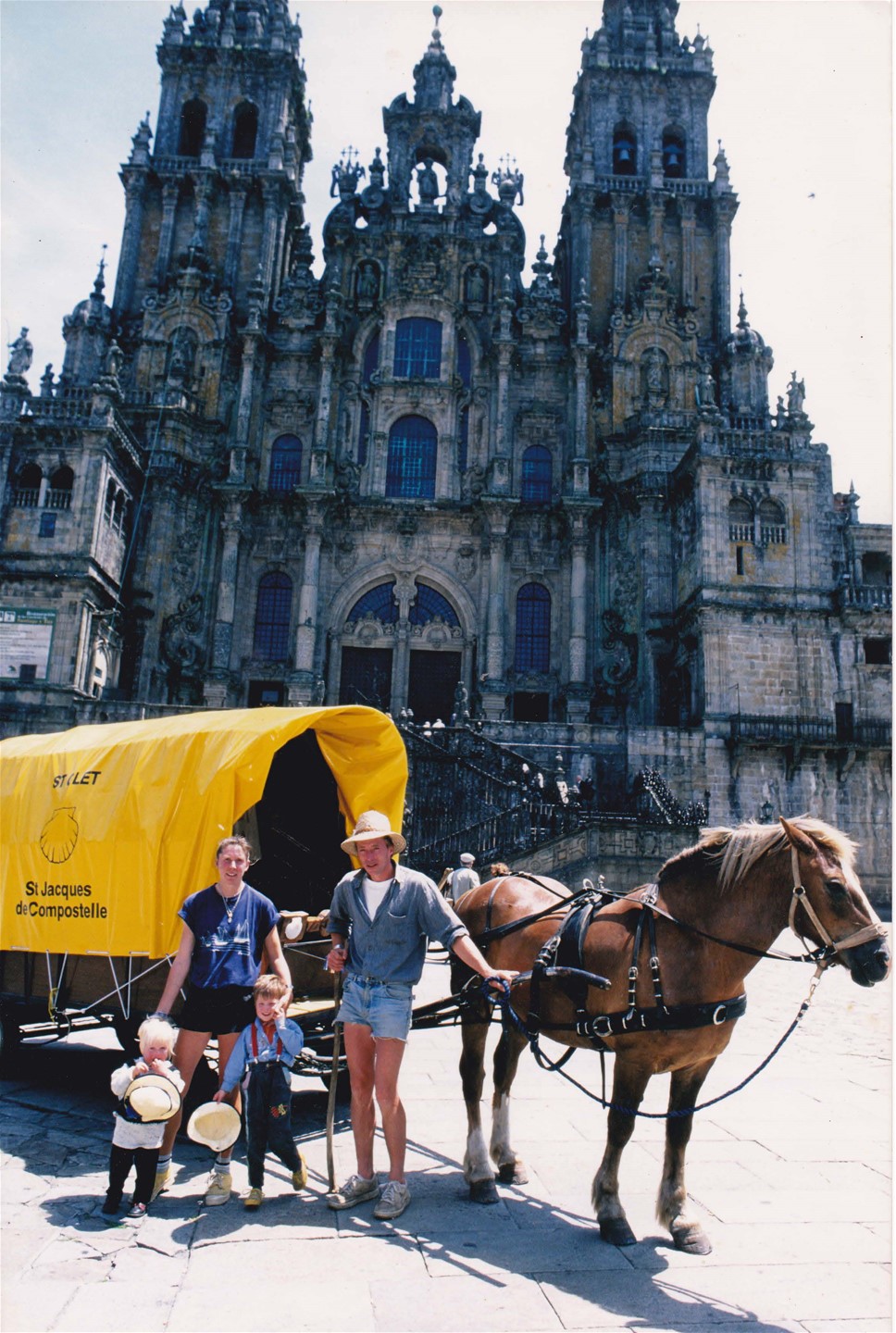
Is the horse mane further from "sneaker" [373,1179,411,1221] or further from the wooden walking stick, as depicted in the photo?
"sneaker" [373,1179,411,1221]

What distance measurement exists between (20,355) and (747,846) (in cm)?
3010

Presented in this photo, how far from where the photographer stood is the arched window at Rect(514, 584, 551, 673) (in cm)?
3184

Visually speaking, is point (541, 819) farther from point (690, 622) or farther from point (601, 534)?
point (601, 534)

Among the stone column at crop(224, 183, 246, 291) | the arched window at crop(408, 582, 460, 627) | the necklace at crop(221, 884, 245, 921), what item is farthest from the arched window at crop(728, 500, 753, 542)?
the necklace at crop(221, 884, 245, 921)

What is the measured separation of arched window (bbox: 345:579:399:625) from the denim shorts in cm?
2690

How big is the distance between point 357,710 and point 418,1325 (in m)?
4.58

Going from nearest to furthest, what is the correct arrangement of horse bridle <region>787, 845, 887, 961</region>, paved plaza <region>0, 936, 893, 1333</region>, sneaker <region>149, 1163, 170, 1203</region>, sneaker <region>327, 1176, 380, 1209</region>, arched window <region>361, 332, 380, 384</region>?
paved plaza <region>0, 936, 893, 1333</region>
horse bridle <region>787, 845, 887, 961</region>
sneaker <region>327, 1176, 380, 1209</region>
sneaker <region>149, 1163, 170, 1203</region>
arched window <region>361, 332, 380, 384</region>

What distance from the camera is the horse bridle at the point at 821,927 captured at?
457 cm

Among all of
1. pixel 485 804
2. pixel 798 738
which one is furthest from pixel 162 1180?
pixel 798 738

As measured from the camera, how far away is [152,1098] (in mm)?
4961

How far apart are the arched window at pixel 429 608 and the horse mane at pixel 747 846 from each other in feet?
88.2

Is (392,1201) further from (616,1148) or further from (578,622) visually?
(578,622)

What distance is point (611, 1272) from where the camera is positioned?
464 cm

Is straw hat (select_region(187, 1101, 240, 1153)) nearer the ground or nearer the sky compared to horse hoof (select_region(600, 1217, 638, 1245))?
nearer the sky
